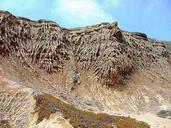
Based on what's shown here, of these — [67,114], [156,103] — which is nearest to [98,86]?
[156,103]

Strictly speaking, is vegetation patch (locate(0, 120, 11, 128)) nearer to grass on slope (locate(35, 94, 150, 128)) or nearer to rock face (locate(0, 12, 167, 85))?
grass on slope (locate(35, 94, 150, 128))

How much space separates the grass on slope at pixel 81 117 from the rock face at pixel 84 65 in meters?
9.48

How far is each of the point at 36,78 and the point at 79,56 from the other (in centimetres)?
1038

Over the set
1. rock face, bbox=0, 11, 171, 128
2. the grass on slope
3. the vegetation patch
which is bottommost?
the vegetation patch

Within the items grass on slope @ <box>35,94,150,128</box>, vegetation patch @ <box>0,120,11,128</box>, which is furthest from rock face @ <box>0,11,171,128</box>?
vegetation patch @ <box>0,120,11,128</box>

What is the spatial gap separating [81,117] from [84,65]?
2491cm

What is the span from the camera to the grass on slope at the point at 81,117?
4238 centimetres

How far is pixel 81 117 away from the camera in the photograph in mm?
43375

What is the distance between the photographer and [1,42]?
60156 mm

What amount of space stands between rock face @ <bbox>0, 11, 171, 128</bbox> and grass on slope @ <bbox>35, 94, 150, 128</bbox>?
948 centimetres

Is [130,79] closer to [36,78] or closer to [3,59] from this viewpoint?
[36,78]

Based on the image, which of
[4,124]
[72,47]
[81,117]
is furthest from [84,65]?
[4,124]

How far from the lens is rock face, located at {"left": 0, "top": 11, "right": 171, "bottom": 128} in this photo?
60750 millimetres

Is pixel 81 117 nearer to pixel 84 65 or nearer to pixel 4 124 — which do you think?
pixel 4 124
